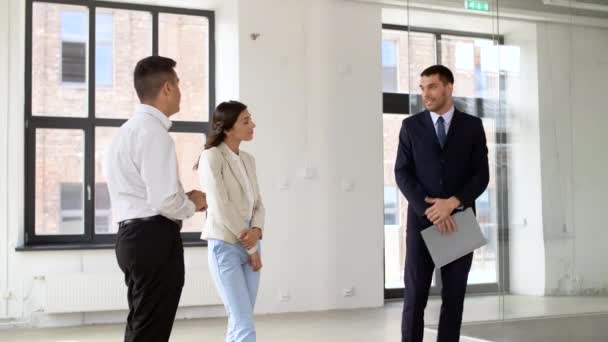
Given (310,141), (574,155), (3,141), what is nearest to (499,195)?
(574,155)

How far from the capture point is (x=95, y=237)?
6824 mm

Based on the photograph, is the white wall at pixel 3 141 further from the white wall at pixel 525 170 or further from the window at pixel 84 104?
the white wall at pixel 525 170

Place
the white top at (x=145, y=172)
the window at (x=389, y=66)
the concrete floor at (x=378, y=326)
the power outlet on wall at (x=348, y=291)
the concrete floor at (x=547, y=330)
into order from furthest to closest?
1. the window at (x=389, y=66)
2. the power outlet on wall at (x=348, y=291)
3. the concrete floor at (x=378, y=326)
4. the concrete floor at (x=547, y=330)
5. the white top at (x=145, y=172)

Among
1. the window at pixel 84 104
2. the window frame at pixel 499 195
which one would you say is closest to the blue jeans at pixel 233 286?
the window frame at pixel 499 195

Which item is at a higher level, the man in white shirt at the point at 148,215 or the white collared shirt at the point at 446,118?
the white collared shirt at the point at 446,118

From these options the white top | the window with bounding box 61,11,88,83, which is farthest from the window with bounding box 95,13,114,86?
the white top

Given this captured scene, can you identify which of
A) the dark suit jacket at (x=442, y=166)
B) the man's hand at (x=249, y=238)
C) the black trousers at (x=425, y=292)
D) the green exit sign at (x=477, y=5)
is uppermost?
the green exit sign at (x=477, y=5)

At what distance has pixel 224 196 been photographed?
9.82ft

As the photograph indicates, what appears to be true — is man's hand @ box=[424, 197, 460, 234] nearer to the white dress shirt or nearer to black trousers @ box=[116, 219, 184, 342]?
the white dress shirt

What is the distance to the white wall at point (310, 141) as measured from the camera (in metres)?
6.94

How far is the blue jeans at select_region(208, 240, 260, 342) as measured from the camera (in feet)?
9.63

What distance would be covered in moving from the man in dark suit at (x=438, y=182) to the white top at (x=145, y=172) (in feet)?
4.77

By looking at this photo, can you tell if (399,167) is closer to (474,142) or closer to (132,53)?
(474,142)

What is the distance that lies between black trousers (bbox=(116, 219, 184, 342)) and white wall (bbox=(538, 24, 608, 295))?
2.76 m
